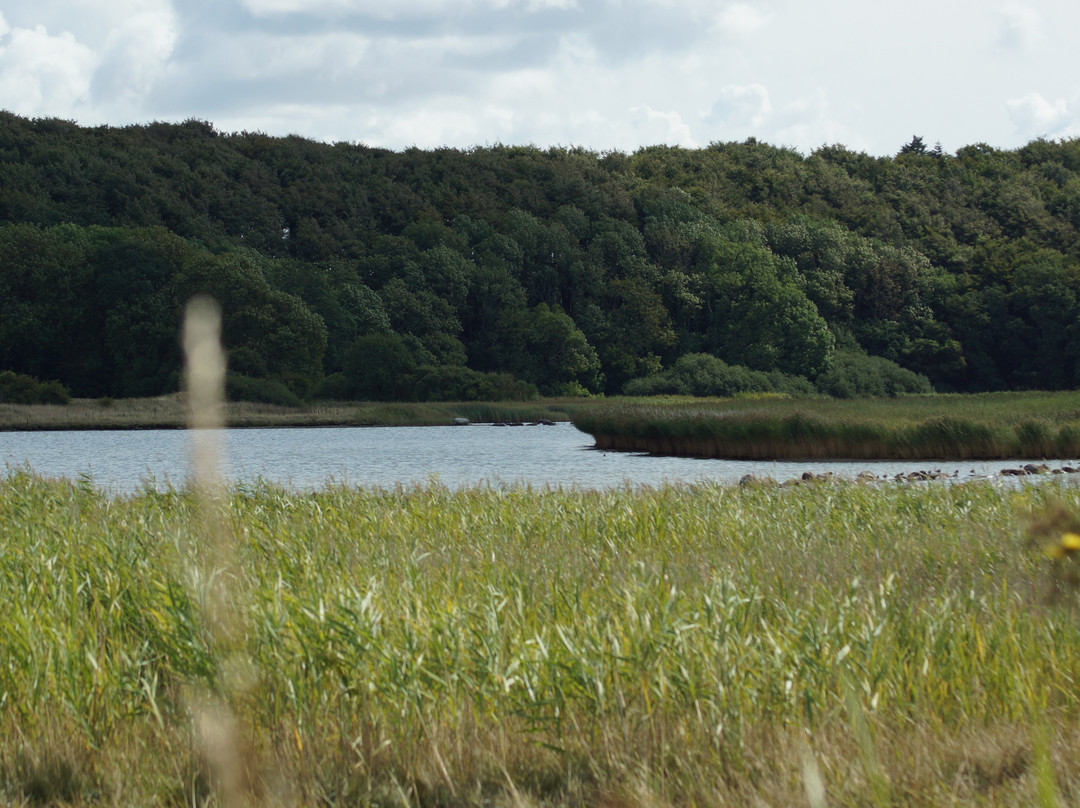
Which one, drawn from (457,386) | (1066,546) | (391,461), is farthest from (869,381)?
(1066,546)

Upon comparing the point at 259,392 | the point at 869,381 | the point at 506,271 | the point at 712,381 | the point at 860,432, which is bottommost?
the point at 860,432

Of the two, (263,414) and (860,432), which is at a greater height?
(263,414)

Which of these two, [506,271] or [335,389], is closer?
[335,389]

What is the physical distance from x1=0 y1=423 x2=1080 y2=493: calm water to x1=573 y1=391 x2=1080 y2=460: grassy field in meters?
1.12

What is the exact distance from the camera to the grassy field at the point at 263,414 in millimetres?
45812

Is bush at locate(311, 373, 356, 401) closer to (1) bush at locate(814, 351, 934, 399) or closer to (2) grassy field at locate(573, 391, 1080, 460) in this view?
(2) grassy field at locate(573, 391, 1080, 460)

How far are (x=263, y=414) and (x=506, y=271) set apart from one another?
1068 inches

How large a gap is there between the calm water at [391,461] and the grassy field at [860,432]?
1.12m

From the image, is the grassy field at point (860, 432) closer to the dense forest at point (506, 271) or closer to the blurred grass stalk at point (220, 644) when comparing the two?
the blurred grass stalk at point (220, 644)

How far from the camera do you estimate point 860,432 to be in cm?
2669

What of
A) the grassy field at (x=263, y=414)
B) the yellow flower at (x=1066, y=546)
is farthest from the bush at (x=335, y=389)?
the yellow flower at (x=1066, y=546)

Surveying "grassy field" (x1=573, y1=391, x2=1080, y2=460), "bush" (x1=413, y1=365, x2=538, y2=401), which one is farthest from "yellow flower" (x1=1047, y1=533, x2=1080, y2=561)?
"bush" (x1=413, y1=365, x2=538, y2=401)

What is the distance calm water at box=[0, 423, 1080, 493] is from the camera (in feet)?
67.7

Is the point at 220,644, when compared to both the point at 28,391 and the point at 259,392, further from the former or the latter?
the point at 28,391
